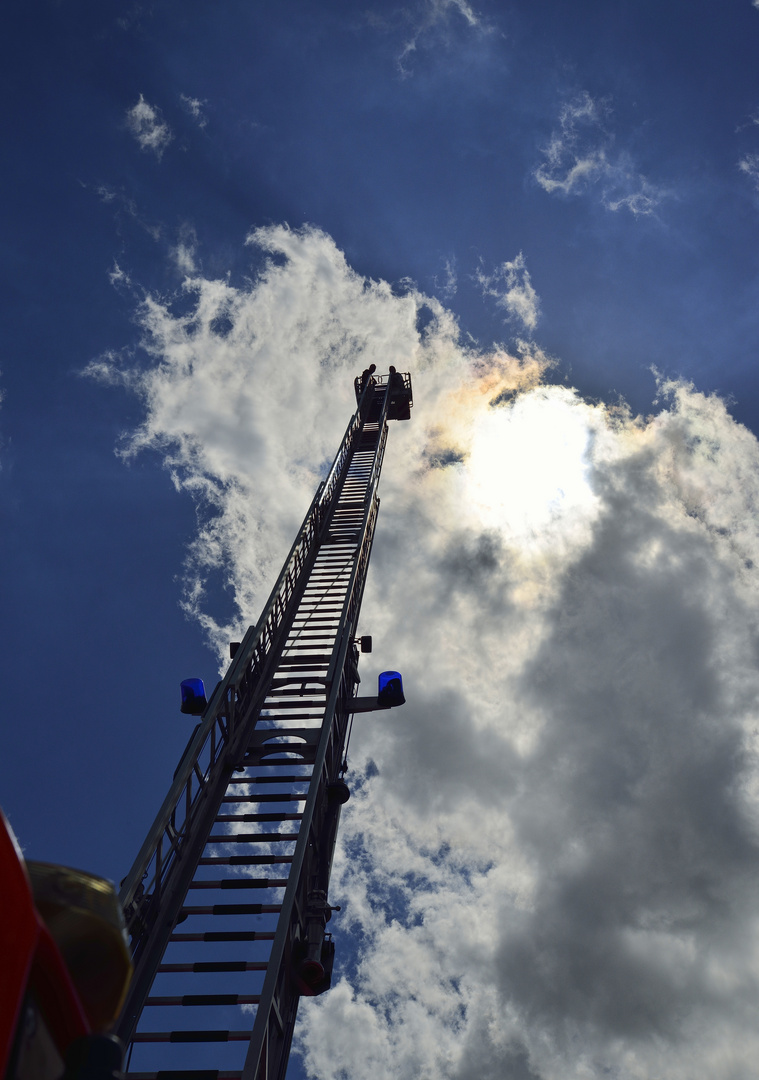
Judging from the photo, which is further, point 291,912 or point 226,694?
point 226,694

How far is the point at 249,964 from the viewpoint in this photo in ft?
20.8

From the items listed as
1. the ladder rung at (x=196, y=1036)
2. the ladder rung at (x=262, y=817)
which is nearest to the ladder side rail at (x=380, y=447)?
the ladder rung at (x=262, y=817)

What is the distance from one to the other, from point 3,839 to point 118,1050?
2.24 feet

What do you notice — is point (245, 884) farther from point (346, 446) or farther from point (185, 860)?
point (346, 446)

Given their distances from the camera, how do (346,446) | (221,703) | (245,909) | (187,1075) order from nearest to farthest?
(187,1075) < (245,909) < (221,703) < (346,446)

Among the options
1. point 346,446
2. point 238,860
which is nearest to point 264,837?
point 238,860

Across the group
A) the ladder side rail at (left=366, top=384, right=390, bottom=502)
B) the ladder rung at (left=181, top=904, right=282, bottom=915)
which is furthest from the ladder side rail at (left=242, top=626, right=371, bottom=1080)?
the ladder side rail at (left=366, top=384, right=390, bottom=502)

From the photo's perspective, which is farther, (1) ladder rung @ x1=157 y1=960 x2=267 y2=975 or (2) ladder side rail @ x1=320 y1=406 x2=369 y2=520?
(2) ladder side rail @ x1=320 y1=406 x2=369 y2=520

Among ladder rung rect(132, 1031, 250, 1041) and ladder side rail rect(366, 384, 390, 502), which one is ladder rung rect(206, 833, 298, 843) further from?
ladder side rail rect(366, 384, 390, 502)

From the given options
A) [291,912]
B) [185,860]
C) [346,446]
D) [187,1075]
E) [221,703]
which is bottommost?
[187,1075]

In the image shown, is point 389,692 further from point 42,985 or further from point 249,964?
point 42,985

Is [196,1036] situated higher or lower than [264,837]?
lower

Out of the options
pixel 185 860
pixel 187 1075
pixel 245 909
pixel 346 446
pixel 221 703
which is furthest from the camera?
pixel 346 446

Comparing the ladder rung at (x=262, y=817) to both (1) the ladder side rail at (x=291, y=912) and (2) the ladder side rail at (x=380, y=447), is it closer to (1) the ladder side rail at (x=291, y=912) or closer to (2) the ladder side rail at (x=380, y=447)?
(1) the ladder side rail at (x=291, y=912)
